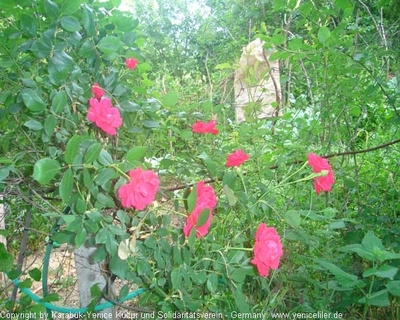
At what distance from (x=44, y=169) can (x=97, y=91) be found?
274mm

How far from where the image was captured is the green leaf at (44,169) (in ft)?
1.70

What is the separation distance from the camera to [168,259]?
716 mm

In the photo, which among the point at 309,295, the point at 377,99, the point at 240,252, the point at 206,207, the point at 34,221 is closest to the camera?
the point at 206,207

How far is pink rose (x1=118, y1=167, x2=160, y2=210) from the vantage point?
0.60 meters

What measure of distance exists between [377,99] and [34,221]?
147 cm

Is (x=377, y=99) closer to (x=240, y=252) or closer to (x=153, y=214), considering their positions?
(x=240, y=252)


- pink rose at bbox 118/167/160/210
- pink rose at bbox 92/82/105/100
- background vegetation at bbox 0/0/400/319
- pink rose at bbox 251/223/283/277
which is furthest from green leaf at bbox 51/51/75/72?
pink rose at bbox 251/223/283/277

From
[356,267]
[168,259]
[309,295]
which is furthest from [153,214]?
[356,267]

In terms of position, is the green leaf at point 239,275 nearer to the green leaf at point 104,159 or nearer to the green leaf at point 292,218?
the green leaf at point 292,218

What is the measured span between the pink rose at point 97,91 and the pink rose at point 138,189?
223 millimetres

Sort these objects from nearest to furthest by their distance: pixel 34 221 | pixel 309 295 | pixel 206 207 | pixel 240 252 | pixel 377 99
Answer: pixel 206 207 < pixel 240 252 < pixel 309 295 < pixel 377 99 < pixel 34 221

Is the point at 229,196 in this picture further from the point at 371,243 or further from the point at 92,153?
the point at 371,243

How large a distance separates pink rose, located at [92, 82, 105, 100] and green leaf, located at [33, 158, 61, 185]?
0.26 meters

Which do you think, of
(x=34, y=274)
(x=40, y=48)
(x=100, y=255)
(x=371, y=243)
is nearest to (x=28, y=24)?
(x=40, y=48)
